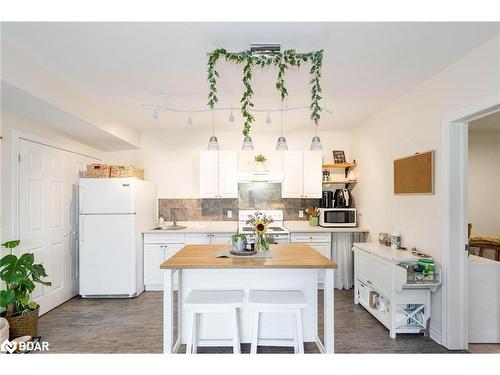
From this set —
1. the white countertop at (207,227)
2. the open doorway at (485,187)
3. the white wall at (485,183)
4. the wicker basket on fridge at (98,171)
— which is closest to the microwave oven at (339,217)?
the white countertop at (207,227)

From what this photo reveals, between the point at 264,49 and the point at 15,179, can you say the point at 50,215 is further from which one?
the point at 264,49

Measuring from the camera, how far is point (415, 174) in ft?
9.80

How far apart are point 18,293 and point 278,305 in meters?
2.42

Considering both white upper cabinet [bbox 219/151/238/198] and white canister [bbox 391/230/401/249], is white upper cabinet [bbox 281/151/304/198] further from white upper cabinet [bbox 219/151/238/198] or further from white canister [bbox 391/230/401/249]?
white canister [bbox 391/230/401/249]

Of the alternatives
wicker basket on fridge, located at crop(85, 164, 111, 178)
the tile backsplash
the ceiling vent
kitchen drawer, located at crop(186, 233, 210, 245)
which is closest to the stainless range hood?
the tile backsplash

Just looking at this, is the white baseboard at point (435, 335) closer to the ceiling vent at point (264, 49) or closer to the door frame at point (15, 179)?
the ceiling vent at point (264, 49)

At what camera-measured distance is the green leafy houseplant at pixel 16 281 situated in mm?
2570

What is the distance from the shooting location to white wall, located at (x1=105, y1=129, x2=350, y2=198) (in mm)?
4902

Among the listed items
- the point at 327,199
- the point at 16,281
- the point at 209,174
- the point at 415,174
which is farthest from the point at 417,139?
the point at 16,281

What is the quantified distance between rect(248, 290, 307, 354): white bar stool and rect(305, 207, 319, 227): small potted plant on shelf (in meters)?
2.47

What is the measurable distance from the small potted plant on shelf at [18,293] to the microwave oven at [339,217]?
3597 millimetres

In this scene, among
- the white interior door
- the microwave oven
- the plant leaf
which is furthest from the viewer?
the microwave oven

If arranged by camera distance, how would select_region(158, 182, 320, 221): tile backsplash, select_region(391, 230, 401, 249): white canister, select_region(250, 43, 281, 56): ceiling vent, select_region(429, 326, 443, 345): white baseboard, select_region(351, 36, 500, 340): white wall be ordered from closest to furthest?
select_region(250, 43, 281, 56): ceiling vent < select_region(351, 36, 500, 340): white wall < select_region(429, 326, 443, 345): white baseboard < select_region(391, 230, 401, 249): white canister < select_region(158, 182, 320, 221): tile backsplash
